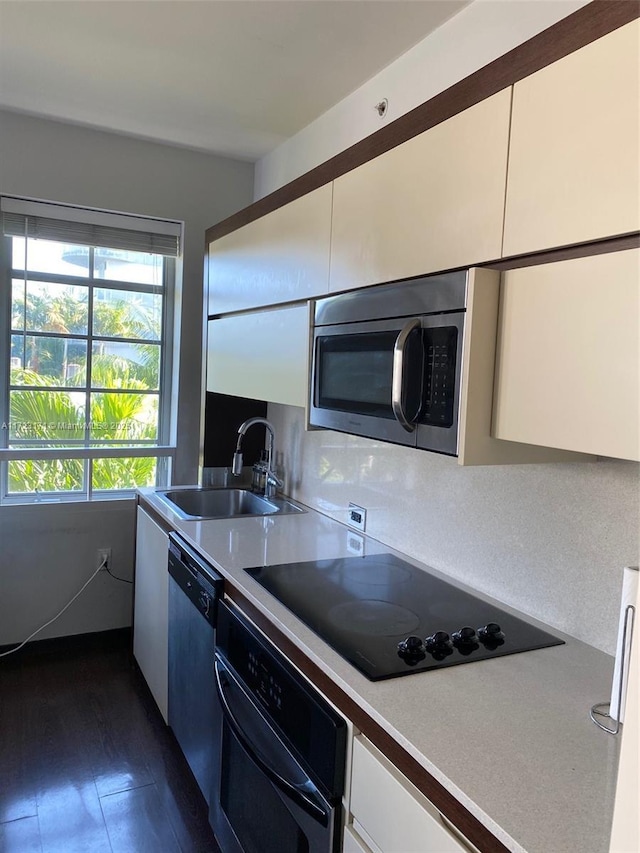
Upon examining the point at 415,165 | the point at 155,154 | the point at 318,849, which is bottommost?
the point at 318,849

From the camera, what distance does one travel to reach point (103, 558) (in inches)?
122

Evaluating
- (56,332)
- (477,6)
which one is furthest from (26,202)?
(477,6)

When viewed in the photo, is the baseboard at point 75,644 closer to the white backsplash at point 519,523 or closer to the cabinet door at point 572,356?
the white backsplash at point 519,523

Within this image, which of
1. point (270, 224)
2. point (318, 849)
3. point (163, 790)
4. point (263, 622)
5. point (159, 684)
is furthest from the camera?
point (159, 684)

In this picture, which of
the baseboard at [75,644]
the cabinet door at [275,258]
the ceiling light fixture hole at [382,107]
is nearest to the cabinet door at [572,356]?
the cabinet door at [275,258]

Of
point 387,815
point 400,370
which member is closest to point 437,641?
point 387,815

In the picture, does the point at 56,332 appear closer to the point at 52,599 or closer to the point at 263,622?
the point at 52,599

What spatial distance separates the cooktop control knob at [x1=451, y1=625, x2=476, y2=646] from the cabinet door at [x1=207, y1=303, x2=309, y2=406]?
0.88 metres

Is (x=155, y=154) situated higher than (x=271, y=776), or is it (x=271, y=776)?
(x=155, y=154)

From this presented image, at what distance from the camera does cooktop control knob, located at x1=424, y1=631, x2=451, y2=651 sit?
1.34 meters

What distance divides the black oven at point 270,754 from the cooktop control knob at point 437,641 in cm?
27

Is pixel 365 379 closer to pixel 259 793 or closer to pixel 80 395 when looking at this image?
pixel 259 793

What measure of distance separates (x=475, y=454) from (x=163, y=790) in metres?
1.70

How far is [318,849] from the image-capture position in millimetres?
1244
